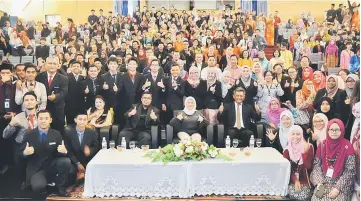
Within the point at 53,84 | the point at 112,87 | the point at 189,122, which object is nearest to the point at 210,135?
the point at 189,122

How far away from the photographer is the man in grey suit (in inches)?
197

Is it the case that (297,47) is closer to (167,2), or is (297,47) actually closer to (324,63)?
(324,63)

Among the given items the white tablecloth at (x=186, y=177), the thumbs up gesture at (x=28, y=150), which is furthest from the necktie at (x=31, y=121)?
the white tablecloth at (x=186, y=177)

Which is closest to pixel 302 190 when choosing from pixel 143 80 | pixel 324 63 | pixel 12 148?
pixel 143 80

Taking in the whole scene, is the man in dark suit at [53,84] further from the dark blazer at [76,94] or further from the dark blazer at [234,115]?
the dark blazer at [234,115]

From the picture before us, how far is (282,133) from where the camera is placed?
208 inches

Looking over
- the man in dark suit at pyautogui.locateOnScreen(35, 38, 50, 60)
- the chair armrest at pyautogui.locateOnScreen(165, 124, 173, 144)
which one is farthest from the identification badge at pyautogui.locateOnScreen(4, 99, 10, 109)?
the man in dark suit at pyautogui.locateOnScreen(35, 38, 50, 60)

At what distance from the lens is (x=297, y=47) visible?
11.6 meters

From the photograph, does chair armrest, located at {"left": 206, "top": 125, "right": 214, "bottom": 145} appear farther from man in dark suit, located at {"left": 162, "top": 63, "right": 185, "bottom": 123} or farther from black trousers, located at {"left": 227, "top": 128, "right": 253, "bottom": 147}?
man in dark suit, located at {"left": 162, "top": 63, "right": 185, "bottom": 123}

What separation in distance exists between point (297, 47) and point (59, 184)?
8597 mm

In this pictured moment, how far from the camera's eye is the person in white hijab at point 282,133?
16.9 ft

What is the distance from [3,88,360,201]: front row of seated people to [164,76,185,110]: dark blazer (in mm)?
446

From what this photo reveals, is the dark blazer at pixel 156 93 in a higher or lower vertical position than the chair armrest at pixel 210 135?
higher

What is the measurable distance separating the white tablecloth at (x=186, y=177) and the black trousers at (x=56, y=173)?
33cm
